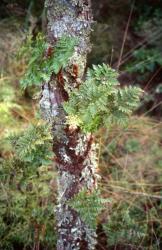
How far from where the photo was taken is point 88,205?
183cm

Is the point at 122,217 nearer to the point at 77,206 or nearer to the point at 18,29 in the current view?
the point at 77,206

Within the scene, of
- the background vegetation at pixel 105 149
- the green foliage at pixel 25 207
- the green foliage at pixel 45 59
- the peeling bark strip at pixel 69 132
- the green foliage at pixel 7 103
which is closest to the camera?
the green foliage at pixel 45 59

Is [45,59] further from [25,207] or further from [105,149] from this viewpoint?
[105,149]

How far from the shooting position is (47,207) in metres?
2.63

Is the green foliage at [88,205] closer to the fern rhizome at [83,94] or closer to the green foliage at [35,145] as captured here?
the fern rhizome at [83,94]

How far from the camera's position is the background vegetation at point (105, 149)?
234cm

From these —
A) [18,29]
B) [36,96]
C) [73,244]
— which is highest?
[18,29]

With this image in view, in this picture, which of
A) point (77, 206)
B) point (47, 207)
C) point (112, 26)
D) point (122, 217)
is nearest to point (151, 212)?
point (122, 217)

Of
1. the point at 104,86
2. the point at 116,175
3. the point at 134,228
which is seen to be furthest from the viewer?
the point at 116,175

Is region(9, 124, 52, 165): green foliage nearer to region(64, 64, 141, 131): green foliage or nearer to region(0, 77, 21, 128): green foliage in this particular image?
region(64, 64, 141, 131): green foliage

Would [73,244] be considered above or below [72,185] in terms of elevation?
below

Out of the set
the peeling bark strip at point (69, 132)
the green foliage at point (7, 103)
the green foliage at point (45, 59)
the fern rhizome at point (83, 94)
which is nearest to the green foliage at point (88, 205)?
the fern rhizome at point (83, 94)

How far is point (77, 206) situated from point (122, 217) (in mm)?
739

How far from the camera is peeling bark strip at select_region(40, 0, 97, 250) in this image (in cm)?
177
